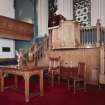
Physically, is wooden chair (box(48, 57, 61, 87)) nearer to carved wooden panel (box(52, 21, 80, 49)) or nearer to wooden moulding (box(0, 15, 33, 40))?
A: carved wooden panel (box(52, 21, 80, 49))

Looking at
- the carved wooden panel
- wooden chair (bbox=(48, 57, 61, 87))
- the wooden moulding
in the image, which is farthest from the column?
wooden chair (bbox=(48, 57, 61, 87))

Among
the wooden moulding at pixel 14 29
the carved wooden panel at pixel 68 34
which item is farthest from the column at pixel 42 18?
the carved wooden panel at pixel 68 34

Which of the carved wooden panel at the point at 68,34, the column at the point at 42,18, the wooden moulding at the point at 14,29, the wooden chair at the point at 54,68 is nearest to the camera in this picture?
the wooden chair at the point at 54,68

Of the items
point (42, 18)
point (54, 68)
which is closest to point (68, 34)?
point (54, 68)

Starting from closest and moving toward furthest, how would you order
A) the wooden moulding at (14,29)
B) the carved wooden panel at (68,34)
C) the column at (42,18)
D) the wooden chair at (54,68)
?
1. the wooden chair at (54,68)
2. the carved wooden panel at (68,34)
3. the wooden moulding at (14,29)
4. the column at (42,18)

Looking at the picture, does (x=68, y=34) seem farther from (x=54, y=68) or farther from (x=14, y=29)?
(x=14, y=29)

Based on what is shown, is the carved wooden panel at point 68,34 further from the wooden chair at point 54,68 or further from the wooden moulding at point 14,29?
the wooden moulding at point 14,29

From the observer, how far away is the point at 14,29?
995 centimetres

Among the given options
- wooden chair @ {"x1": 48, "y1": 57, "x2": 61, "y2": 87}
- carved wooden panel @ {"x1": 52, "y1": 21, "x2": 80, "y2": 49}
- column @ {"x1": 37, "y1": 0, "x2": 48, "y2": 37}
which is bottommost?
wooden chair @ {"x1": 48, "y1": 57, "x2": 61, "y2": 87}

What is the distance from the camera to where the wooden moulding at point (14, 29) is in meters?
9.34

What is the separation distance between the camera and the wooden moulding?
934 centimetres

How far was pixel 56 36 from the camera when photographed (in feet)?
27.1

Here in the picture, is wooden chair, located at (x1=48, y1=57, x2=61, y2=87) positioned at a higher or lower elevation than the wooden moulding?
lower

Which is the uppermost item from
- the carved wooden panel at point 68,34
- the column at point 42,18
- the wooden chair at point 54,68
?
the column at point 42,18
